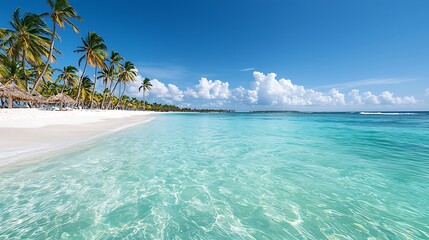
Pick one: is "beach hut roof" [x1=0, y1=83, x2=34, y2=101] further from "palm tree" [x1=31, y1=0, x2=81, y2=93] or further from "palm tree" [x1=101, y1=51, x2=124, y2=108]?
"palm tree" [x1=101, y1=51, x2=124, y2=108]

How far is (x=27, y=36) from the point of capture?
20.8m

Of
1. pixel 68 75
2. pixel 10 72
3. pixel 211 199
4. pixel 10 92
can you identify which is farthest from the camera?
pixel 68 75

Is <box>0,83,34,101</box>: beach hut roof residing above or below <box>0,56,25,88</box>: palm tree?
below

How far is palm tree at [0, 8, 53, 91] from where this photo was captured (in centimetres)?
2061

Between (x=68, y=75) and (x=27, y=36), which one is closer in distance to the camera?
(x=27, y=36)

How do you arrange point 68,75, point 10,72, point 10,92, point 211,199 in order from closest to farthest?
point 211,199
point 10,92
point 10,72
point 68,75

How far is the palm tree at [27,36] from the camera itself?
67.6 feet

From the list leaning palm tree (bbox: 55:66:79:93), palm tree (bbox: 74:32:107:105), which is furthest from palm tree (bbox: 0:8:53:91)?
leaning palm tree (bbox: 55:66:79:93)

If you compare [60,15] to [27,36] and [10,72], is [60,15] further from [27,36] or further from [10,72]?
[10,72]

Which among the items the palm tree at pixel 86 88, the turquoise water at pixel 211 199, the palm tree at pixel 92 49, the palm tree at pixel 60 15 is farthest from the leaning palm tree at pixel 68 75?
the turquoise water at pixel 211 199

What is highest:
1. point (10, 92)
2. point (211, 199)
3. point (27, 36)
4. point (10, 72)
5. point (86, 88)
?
point (27, 36)

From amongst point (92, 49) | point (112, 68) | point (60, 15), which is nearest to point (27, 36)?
point (60, 15)

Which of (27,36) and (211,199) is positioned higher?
(27,36)

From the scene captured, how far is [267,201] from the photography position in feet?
13.0
